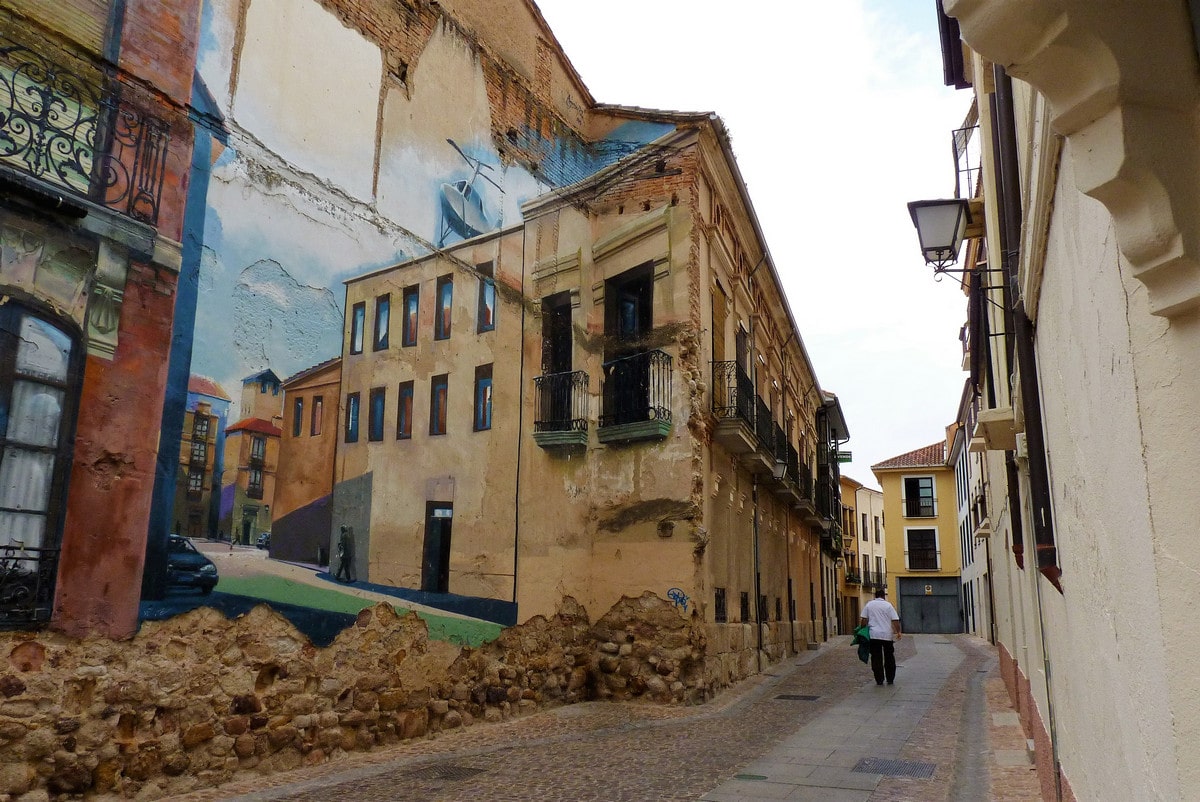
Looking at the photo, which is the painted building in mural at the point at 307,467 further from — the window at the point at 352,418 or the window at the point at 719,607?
the window at the point at 719,607

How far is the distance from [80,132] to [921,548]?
45844 millimetres

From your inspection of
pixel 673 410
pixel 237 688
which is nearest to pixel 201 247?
pixel 237 688

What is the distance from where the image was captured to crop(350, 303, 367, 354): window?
27.7ft

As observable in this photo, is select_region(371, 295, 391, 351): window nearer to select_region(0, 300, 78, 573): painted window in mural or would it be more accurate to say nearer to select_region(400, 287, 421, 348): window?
select_region(400, 287, 421, 348): window

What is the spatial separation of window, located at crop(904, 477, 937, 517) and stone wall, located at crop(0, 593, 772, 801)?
38.8 meters

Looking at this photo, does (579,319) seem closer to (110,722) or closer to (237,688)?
(237,688)

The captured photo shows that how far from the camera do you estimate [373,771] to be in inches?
279

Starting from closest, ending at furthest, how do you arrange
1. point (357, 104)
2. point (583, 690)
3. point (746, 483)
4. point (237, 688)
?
point (237, 688)
point (357, 104)
point (583, 690)
point (746, 483)

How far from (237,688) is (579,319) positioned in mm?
6681

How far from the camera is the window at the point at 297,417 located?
7715mm

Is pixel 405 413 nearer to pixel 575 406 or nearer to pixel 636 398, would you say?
pixel 575 406

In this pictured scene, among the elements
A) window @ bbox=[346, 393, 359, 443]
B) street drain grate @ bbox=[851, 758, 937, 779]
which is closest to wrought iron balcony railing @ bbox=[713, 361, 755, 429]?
window @ bbox=[346, 393, 359, 443]

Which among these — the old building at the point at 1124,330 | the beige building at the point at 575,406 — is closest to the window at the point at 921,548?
the beige building at the point at 575,406

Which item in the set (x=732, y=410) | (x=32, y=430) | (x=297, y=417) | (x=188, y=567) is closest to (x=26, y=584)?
(x=32, y=430)
